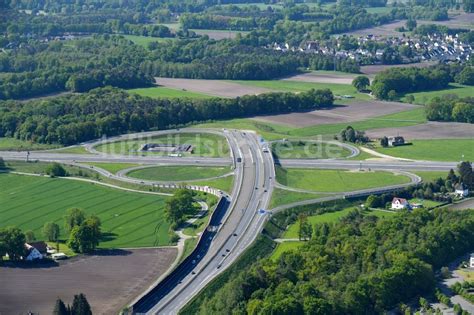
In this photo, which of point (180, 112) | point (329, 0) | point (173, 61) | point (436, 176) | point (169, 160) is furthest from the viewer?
point (329, 0)

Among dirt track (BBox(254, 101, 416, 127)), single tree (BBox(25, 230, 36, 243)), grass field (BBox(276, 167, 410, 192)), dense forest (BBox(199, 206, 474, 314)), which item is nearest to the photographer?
dense forest (BBox(199, 206, 474, 314))

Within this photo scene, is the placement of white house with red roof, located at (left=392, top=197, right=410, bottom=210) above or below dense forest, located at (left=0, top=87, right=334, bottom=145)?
below

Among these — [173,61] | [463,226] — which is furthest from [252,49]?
[463,226]

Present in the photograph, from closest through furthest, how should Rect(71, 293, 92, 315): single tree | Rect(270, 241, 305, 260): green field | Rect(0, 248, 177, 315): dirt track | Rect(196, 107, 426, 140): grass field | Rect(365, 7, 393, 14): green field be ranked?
Rect(71, 293, 92, 315): single tree → Rect(0, 248, 177, 315): dirt track → Rect(270, 241, 305, 260): green field → Rect(196, 107, 426, 140): grass field → Rect(365, 7, 393, 14): green field

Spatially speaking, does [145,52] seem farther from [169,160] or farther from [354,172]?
[354,172]

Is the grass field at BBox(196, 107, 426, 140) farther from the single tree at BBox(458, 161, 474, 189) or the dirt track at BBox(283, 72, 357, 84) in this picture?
the dirt track at BBox(283, 72, 357, 84)

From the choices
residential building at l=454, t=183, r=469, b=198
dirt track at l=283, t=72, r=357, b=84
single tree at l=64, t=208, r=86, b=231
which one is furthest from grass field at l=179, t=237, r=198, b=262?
dirt track at l=283, t=72, r=357, b=84

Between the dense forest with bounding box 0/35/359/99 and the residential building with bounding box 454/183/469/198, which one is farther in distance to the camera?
the dense forest with bounding box 0/35/359/99
